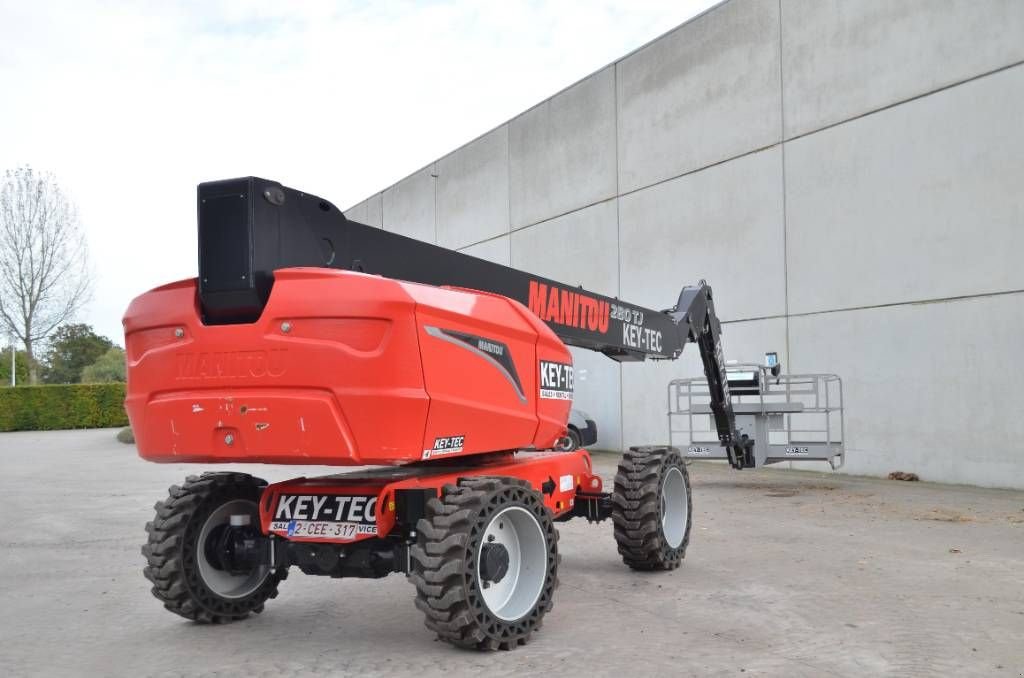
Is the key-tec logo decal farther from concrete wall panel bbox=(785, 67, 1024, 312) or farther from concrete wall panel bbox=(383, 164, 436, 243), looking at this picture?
concrete wall panel bbox=(383, 164, 436, 243)

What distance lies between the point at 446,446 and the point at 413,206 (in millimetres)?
27541

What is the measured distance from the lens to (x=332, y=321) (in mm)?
5168

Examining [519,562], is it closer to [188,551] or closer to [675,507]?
[188,551]

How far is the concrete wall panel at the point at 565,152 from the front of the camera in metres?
22.6

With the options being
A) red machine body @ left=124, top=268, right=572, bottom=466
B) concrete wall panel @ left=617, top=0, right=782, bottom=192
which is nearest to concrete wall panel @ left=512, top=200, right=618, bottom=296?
concrete wall panel @ left=617, top=0, right=782, bottom=192

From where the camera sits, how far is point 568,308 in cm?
764

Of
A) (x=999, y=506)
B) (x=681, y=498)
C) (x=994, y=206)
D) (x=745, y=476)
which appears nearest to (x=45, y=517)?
(x=681, y=498)

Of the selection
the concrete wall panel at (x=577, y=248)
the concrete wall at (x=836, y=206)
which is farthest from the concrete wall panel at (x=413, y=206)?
the concrete wall at (x=836, y=206)

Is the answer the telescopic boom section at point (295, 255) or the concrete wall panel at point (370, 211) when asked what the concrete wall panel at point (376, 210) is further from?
the telescopic boom section at point (295, 255)

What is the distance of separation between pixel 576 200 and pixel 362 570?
61.4ft

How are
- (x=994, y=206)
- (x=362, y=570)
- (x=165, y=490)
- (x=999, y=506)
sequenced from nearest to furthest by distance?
1. (x=362, y=570)
2. (x=999, y=506)
3. (x=994, y=206)
4. (x=165, y=490)

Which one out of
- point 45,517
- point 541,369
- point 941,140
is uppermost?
point 941,140

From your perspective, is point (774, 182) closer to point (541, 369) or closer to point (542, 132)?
point (542, 132)

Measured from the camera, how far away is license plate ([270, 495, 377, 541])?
18.5 ft
